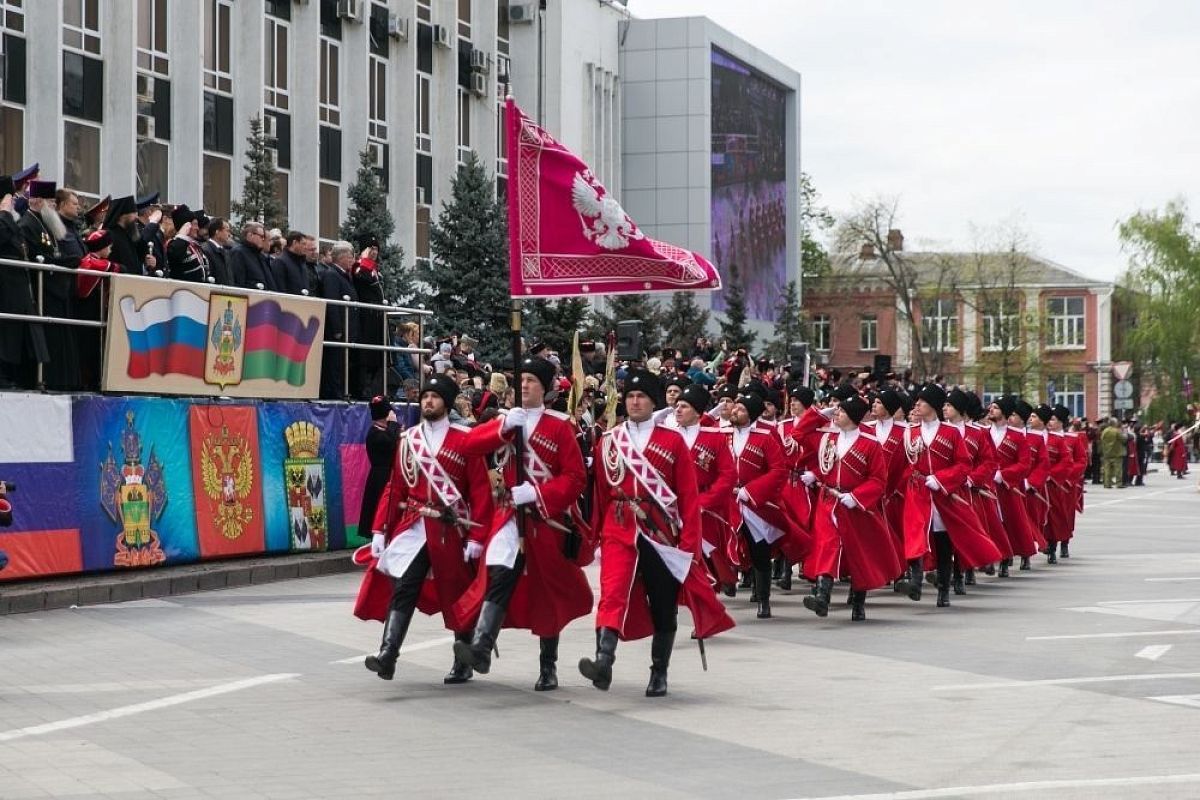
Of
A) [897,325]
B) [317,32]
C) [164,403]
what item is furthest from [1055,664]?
[897,325]

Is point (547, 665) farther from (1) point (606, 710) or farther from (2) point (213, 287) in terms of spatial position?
(2) point (213, 287)

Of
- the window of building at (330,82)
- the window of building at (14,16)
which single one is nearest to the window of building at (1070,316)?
the window of building at (330,82)

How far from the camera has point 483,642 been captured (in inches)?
429

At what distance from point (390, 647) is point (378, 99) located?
3726 centimetres

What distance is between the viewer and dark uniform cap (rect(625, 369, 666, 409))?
11.4 meters

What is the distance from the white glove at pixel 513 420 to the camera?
11.0 m

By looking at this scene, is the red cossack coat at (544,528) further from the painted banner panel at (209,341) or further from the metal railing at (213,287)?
the painted banner panel at (209,341)

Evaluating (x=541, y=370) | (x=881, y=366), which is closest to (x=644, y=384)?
(x=541, y=370)

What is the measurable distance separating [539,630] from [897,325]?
97.8 metres

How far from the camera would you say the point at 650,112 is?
6969 cm

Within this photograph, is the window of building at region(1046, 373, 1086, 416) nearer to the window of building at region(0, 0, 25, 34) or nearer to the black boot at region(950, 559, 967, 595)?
the window of building at region(0, 0, 25, 34)

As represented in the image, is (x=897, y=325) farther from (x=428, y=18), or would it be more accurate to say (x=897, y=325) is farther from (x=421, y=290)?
(x=421, y=290)

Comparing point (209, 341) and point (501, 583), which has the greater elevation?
point (209, 341)

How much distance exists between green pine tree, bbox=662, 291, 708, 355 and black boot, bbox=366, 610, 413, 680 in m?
41.3
